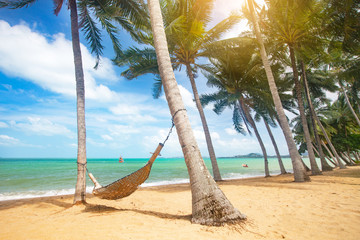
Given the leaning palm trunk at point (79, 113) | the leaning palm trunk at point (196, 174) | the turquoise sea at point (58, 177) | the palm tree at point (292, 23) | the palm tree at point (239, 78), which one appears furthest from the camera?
the palm tree at point (239, 78)

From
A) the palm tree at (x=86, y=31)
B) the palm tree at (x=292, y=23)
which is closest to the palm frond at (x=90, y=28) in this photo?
the palm tree at (x=86, y=31)

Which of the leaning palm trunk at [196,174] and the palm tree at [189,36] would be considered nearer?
the leaning palm trunk at [196,174]

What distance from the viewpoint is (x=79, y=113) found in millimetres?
4395

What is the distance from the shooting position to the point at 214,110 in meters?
13.6

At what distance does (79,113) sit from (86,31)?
130 inches

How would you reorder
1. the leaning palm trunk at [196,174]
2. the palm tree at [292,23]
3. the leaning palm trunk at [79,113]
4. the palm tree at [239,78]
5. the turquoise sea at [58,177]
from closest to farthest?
the leaning palm trunk at [196,174] → the leaning palm trunk at [79,113] → the palm tree at [292,23] → the turquoise sea at [58,177] → the palm tree at [239,78]

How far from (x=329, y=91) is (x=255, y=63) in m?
7.29

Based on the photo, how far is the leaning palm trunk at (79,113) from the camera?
4.07 m

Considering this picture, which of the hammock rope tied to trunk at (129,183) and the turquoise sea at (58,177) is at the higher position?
the hammock rope tied to trunk at (129,183)

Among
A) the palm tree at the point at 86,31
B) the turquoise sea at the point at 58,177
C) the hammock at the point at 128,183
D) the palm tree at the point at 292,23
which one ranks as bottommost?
the turquoise sea at the point at 58,177

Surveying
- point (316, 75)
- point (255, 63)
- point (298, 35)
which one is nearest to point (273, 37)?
point (298, 35)

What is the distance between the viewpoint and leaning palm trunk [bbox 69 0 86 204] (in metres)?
4.07

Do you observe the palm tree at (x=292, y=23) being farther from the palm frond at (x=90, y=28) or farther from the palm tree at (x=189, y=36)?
the palm frond at (x=90, y=28)

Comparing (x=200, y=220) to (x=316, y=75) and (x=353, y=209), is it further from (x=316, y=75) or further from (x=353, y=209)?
(x=316, y=75)
